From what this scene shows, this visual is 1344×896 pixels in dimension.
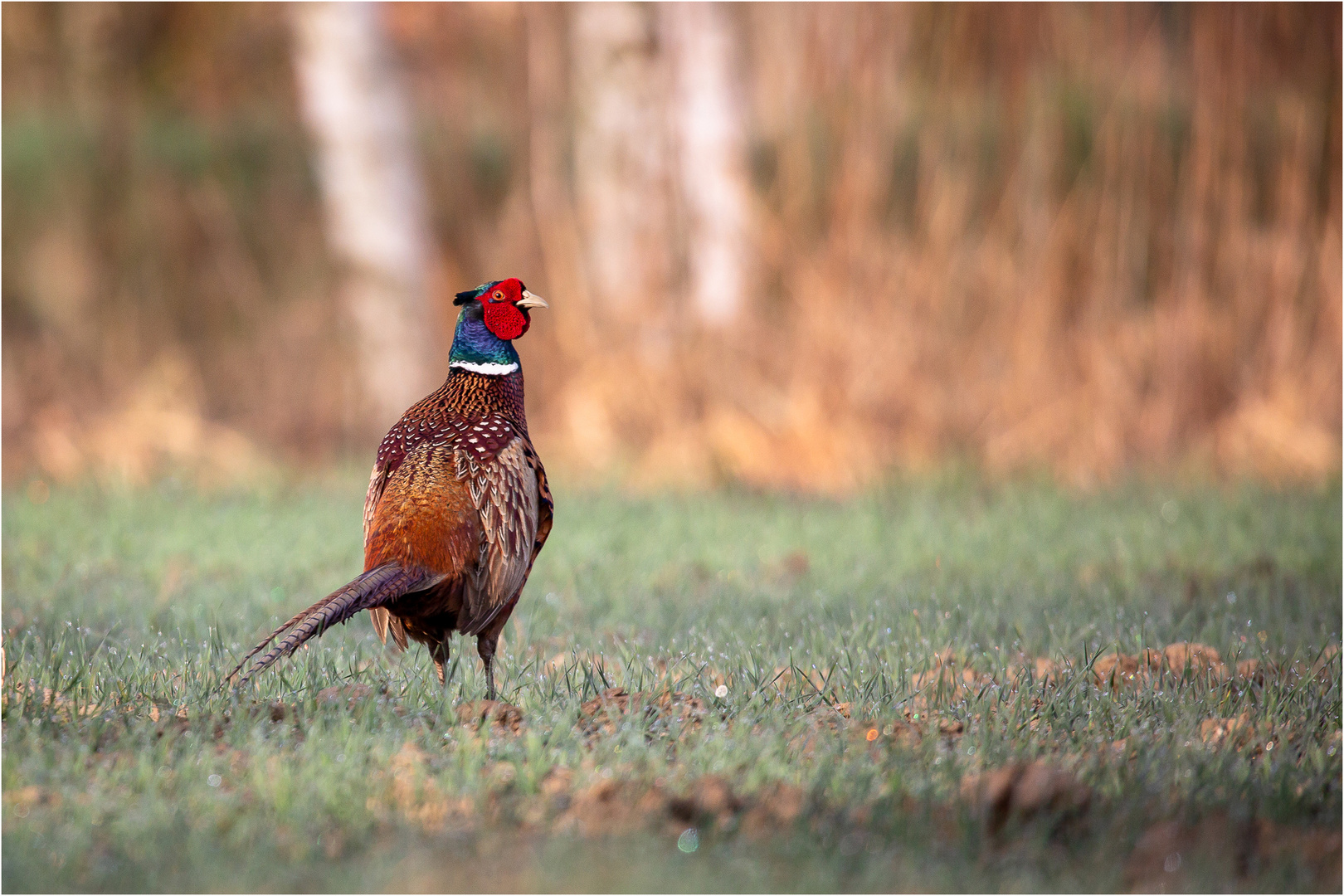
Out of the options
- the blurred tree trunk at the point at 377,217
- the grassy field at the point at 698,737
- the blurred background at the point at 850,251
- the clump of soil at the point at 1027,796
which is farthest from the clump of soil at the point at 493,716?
the blurred tree trunk at the point at 377,217

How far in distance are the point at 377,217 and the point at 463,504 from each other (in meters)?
5.60

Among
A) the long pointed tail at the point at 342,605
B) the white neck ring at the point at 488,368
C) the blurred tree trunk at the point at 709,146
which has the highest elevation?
the blurred tree trunk at the point at 709,146

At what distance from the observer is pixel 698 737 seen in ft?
9.87

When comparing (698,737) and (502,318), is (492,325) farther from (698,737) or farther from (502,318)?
(698,737)

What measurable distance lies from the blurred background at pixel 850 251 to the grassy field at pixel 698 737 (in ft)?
8.03

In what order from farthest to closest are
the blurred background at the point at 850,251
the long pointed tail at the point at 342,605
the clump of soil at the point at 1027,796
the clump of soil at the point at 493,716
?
the blurred background at the point at 850,251, the clump of soil at the point at 493,716, the long pointed tail at the point at 342,605, the clump of soil at the point at 1027,796

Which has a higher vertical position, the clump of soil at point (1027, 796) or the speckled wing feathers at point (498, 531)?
the speckled wing feathers at point (498, 531)

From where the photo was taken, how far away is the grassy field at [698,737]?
97.6 inches

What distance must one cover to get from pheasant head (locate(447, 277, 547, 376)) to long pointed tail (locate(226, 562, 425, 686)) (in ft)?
2.16

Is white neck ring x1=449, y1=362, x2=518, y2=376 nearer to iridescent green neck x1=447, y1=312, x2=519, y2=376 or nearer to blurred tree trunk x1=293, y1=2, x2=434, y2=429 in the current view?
iridescent green neck x1=447, y1=312, x2=519, y2=376

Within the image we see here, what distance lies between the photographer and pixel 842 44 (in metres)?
7.68

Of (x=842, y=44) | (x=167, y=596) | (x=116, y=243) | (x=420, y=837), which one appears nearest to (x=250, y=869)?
(x=420, y=837)

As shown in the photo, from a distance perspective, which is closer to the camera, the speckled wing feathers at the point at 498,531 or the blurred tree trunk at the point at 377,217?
the speckled wing feathers at the point at 498,531

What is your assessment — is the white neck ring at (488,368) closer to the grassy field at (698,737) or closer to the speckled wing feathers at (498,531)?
the speckled wing feathers at (498,531)
